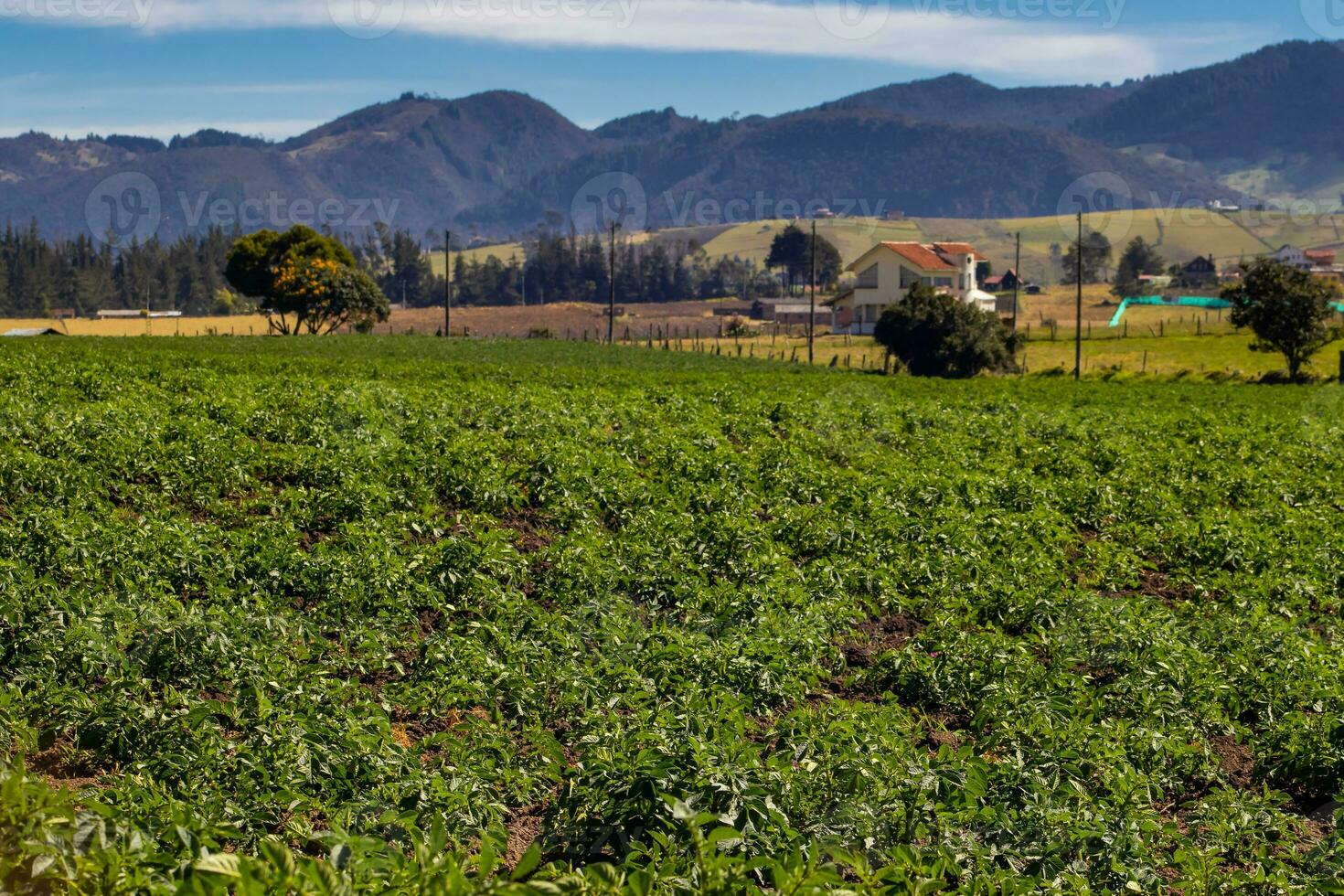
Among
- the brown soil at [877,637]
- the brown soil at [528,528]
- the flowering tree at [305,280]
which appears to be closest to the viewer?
the brown soil at [877,637]

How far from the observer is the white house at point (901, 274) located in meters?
124

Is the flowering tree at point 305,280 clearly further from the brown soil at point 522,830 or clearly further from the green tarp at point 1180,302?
the brown soil at point 522,830

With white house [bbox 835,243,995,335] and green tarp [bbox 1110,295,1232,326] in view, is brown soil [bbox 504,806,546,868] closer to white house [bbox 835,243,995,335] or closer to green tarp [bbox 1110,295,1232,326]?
white house [bbox 835,243,995,335]

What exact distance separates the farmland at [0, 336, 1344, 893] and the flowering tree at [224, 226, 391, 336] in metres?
72.8


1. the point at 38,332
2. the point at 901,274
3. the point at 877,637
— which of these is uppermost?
the point at 901,274

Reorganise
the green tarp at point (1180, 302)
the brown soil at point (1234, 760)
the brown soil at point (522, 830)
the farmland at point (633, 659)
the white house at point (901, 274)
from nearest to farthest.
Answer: the farmland at point (633, 659)
the brown soil at point (522, 830)
the brown soil at point (1234, 760)
the white house at point (901, 274)
the green tarp at point (1180, 302)

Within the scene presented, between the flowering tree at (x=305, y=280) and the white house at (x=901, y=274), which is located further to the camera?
the white house at (x=901, y=274)

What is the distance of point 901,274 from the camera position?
125 metres

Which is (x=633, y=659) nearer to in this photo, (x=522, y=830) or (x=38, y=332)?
(x=522, y=830)

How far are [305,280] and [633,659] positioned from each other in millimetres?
89898

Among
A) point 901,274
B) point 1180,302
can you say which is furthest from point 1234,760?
point 1180,302

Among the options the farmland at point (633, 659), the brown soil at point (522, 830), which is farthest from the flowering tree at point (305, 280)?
the brown soil at point (522, 830)

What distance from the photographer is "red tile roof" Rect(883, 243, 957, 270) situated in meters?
124

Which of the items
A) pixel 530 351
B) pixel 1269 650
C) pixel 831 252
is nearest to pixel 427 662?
pixel 1269 650
